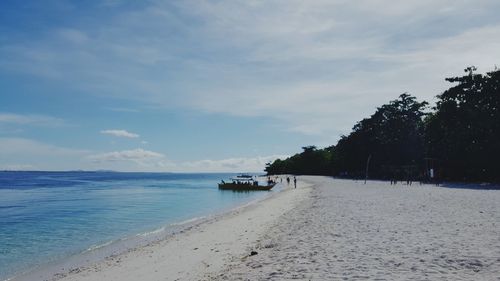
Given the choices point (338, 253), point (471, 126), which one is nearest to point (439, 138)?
point (471, 126)

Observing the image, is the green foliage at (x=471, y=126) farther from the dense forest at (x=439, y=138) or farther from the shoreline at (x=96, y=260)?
the shoreline at (x=96, y=260)

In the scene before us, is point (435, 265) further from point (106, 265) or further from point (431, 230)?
point (106, 265)

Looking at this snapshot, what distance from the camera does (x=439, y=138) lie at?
60188 millimetres

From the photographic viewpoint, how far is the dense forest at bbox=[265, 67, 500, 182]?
52.6m

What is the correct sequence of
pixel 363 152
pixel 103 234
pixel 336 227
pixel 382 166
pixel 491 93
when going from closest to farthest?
pixel 336 227 < pixel 103 234 < pixel 491 93 < pixel 382 166 < pixel 363 152

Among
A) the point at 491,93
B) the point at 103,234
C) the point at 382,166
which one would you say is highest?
the point at 491,93

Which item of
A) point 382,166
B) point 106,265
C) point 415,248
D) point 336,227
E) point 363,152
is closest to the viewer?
point 415,248

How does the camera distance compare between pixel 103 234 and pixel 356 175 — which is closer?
pixel 103 234

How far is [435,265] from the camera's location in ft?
32.5

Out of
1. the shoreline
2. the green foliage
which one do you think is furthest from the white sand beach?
the green foliage

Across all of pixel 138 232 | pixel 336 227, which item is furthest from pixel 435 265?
pixel 138 232

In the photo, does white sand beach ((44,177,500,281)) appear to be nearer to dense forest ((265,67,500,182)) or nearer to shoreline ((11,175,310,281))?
shoreline ((11,175,310,281))

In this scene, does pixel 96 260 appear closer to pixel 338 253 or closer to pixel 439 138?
pixel 338 253

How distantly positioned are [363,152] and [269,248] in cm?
8230
